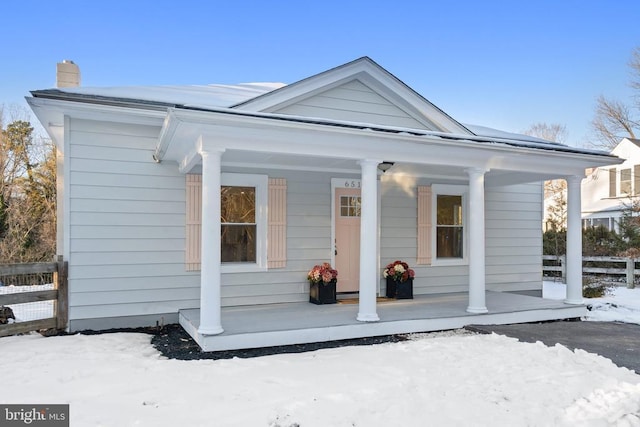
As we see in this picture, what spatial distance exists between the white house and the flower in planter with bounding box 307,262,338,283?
0.24m

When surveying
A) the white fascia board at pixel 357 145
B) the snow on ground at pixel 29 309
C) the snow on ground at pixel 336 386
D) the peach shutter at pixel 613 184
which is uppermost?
the peach shutter at pixel 613 184

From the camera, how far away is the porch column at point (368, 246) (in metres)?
5.61

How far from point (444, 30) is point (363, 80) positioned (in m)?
5.82

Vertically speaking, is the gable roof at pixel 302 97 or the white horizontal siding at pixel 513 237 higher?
the gable roof at pixel 302 97

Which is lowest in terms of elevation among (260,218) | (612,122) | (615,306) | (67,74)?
(615,306)

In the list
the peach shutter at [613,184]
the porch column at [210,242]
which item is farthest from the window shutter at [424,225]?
the peach shutter at [613,184]

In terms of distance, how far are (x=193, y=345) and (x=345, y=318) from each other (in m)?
1.91

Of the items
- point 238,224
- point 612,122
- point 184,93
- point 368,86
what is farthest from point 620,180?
point 184,93

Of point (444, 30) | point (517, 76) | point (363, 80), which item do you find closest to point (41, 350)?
point (363, 80)

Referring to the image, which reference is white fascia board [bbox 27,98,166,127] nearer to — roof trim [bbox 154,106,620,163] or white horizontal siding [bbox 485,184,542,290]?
roof trim [bbox 154,106,620,163]

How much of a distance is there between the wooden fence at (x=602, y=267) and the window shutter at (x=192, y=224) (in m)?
9.63

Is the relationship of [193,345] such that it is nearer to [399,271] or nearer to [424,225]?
[399,271]

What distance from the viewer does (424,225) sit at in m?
7.91

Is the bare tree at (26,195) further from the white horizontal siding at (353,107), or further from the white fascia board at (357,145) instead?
the white horizontal siding at (353,107)
